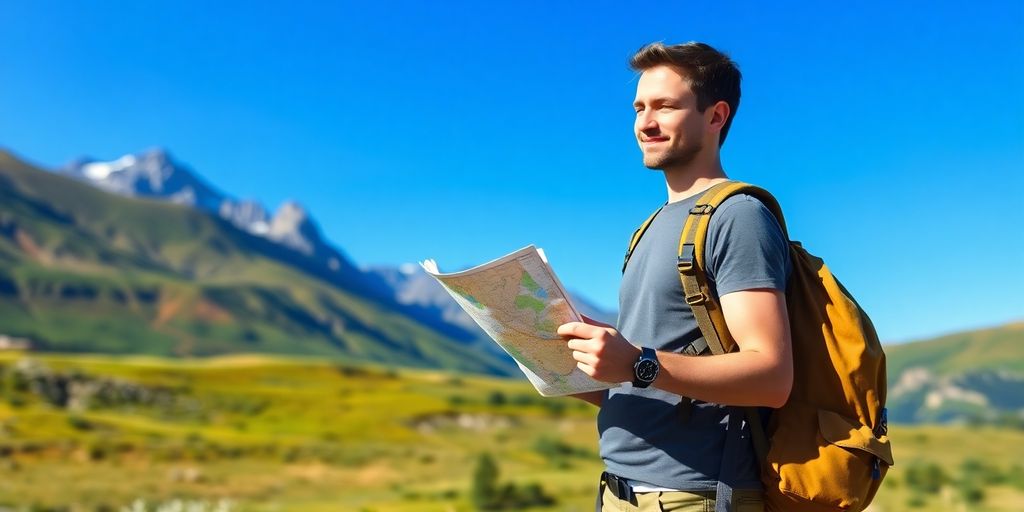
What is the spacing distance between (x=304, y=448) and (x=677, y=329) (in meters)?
50.3

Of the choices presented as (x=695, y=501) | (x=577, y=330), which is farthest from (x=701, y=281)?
(x=695, y=501)

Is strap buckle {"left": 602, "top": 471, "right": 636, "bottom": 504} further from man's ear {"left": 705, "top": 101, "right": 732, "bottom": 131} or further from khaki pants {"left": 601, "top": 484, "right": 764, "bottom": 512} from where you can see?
man's ear {"left": 705, "top": 101, "right": 732, "bottom": 131}

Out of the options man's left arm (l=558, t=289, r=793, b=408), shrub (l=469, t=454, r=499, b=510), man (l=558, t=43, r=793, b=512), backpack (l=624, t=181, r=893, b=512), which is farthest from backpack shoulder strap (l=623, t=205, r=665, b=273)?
shrub (l=469, t=454, r=499, b=510)

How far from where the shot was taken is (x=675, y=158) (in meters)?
2.99

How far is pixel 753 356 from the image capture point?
8.16ft

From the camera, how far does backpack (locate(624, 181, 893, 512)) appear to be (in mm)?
2560

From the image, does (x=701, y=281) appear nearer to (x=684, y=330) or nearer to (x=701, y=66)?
(x=684, y=330)

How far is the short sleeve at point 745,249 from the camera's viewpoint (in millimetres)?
2586

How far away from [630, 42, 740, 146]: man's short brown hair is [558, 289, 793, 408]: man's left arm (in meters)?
0.76

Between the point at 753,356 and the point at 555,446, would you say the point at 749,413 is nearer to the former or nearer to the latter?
the point at 753,356

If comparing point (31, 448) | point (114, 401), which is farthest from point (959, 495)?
point (114, 401)

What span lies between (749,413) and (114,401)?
8111 cm

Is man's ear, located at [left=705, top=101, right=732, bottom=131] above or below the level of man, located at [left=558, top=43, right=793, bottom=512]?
above

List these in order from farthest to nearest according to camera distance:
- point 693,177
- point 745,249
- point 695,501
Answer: point 693,177 → point 695,501 → point 745,249
